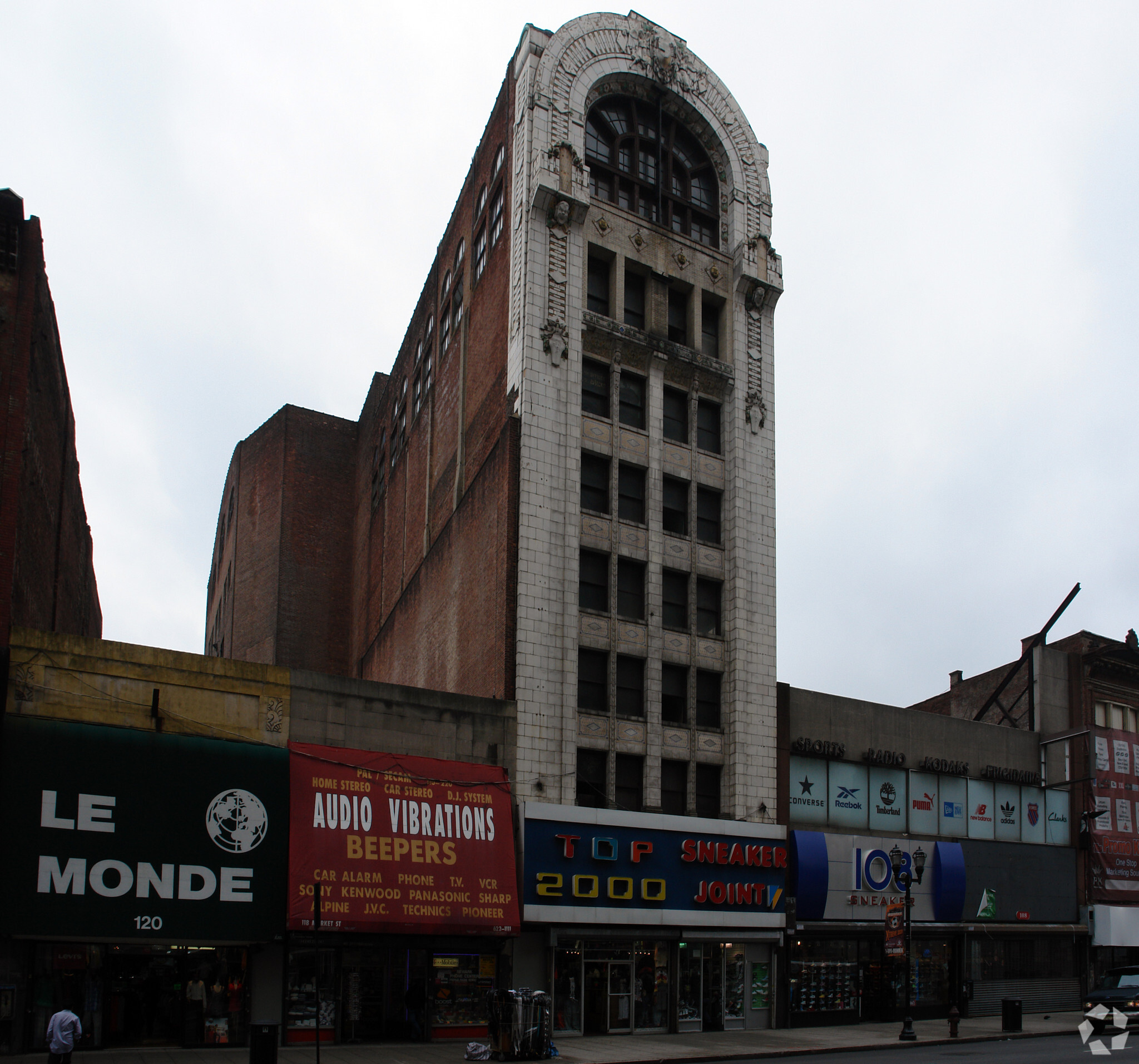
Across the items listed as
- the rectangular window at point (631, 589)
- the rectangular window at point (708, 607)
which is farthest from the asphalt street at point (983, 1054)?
the rectangular window at point (631, 589)

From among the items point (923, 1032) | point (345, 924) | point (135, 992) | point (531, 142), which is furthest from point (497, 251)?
point (923, 1032)

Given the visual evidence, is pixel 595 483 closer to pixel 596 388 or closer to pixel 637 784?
pixel 596 388

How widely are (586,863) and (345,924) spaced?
7167 millimetres

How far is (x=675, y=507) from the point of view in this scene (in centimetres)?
3562

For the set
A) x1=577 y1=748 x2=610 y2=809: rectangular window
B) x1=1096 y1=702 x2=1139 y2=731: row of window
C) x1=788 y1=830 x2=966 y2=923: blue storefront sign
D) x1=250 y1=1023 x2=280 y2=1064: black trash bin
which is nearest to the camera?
x1=250 y1=1023 x2=280 y2=1064: black trash bin

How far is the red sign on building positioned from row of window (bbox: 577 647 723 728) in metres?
4.40

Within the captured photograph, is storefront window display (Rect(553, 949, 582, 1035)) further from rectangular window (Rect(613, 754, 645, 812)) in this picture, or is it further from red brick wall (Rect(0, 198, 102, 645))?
red brick wall (Rect(0, 198, 102, 645))

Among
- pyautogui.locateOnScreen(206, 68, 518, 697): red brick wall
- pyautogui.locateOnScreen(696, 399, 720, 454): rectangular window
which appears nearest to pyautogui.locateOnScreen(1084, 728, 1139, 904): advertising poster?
pyautogui.locateOnScreen(696, 399, 720, 454): rectangular window

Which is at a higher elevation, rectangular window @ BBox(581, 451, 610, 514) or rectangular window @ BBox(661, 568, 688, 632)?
rectangular window @ BBox(581, 451, 610, 514)

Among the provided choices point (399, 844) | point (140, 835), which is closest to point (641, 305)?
point (399, 844)

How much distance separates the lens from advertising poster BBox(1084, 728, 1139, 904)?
43.0m

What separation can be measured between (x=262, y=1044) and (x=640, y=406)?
2242 centimetres

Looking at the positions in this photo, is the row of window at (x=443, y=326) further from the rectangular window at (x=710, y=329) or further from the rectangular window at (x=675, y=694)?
the rectangular window at (x=675, y=694)

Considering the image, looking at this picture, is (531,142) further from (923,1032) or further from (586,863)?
(923,1032)
